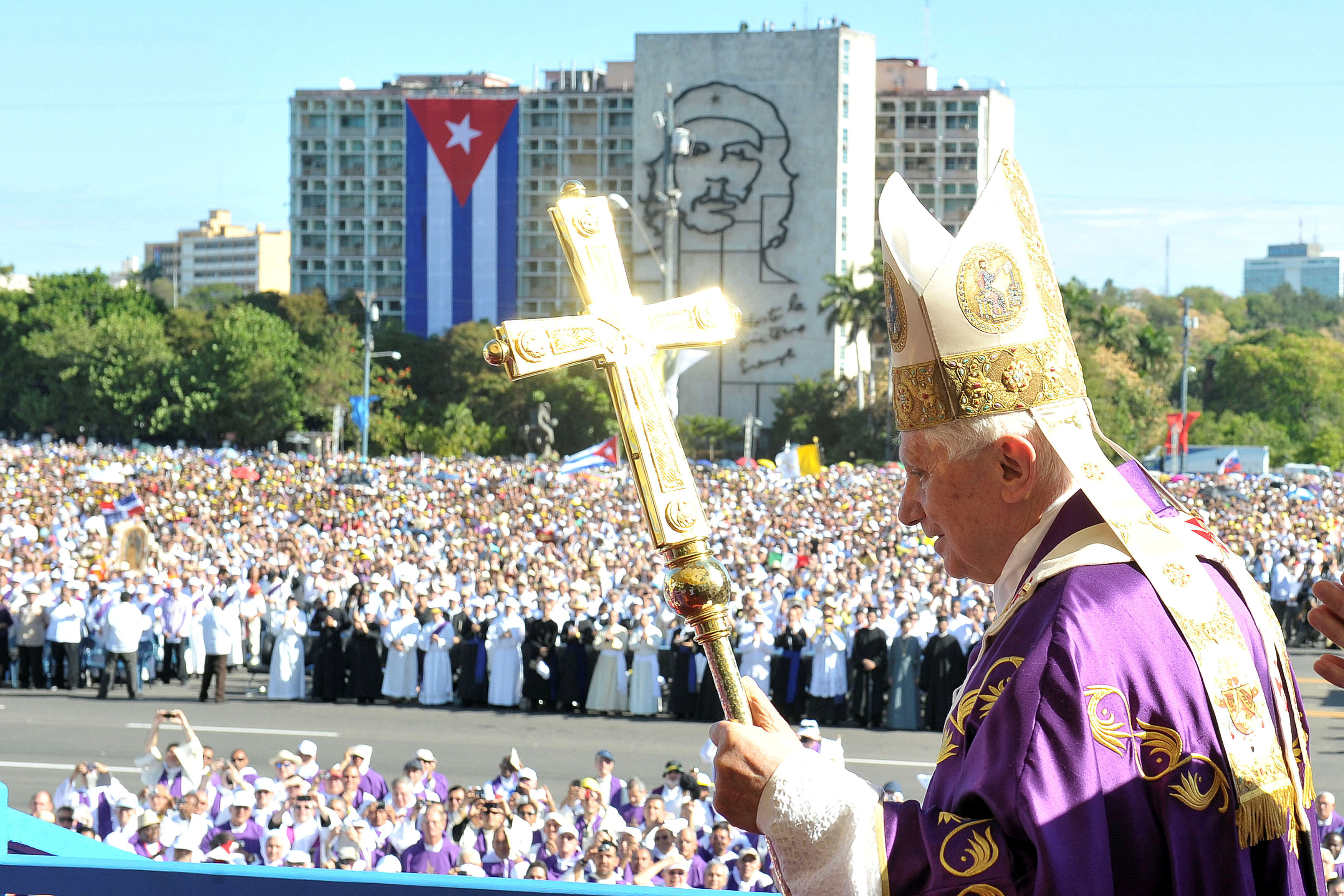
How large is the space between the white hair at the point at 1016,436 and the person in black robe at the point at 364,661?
52.4 ft

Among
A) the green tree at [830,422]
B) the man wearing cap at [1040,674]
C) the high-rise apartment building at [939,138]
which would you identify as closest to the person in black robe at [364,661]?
the man wearing cap at [1040,674]

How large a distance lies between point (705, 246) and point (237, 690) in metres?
60.9

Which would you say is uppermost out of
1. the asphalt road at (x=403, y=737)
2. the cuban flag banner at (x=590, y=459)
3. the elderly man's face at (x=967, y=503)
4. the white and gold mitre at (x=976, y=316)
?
the cuban flag banner at (x=590, y=459)

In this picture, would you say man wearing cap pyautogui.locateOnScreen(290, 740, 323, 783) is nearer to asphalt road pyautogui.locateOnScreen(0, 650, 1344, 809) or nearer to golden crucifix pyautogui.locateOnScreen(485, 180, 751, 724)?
asphalt road pyautogui.locateOnScreen(0, 650, 1344, 809)

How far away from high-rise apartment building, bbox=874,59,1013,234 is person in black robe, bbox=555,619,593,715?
68.7 meters

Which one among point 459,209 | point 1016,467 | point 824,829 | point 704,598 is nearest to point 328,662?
point 704,598

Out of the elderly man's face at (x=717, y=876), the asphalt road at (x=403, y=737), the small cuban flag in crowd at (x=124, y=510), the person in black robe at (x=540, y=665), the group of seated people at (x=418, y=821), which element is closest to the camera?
the elderly man's face at (x=717, y=876)

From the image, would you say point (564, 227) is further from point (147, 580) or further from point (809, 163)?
point (809, 163)

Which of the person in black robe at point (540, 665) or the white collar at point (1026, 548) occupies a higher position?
the white collar at point (1026, 548)

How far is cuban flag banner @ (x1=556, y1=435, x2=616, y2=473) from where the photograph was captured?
25609mm

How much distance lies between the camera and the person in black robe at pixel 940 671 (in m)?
15.6

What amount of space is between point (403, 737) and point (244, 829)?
654 cm

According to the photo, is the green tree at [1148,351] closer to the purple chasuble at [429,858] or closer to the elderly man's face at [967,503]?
the purple chasuble at [429,858]

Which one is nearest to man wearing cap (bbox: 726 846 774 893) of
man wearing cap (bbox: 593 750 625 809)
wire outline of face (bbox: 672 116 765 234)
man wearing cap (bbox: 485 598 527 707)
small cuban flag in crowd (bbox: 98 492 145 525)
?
man wearing cap (bbox: 593 750 625 809)
